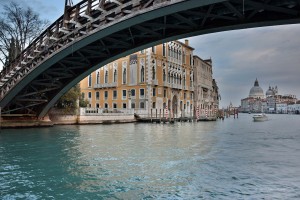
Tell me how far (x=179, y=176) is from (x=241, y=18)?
5.60m

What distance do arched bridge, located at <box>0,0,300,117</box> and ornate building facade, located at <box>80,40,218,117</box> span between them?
64.8 feet

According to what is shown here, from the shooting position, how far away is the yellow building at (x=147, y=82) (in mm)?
41781

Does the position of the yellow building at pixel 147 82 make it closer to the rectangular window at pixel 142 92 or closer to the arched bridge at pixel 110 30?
the rectangular window at pixel 142 92

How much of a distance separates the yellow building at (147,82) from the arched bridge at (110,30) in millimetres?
21025

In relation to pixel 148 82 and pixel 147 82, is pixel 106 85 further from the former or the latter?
pixel 148 82

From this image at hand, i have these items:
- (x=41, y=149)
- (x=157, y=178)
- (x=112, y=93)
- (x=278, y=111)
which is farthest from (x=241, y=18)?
(x=278, y=111)

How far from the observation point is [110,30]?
11.5 meters

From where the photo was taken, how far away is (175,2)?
8664mm

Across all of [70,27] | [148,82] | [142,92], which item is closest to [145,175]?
[70,27]

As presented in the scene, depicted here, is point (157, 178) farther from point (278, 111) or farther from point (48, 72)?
point (278, 111)

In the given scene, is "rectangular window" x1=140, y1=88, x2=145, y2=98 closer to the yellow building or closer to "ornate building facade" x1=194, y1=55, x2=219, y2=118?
the yellow building

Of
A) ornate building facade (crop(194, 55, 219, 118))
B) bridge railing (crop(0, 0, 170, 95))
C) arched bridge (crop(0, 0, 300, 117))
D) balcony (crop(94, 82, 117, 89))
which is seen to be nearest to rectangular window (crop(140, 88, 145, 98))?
balcony (crop(94, 82, 117, 89))

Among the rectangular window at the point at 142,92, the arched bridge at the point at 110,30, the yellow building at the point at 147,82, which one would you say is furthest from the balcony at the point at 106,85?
the arched bridge at the point at 110,30

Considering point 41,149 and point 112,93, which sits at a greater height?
point 112,93
